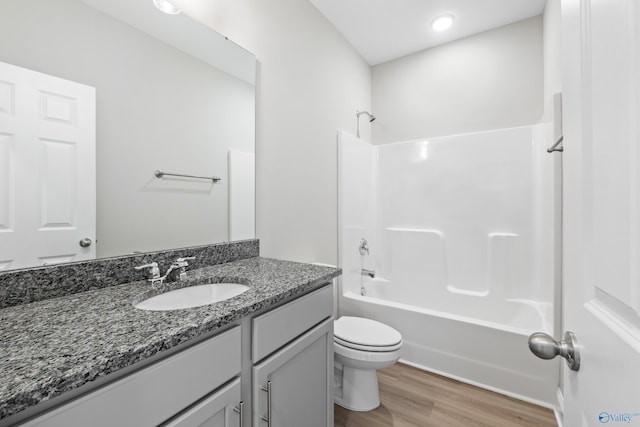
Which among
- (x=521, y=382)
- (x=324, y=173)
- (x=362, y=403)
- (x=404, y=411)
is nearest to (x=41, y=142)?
(x=324, y=173)

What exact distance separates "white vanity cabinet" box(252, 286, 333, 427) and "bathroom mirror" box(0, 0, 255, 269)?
64 cm

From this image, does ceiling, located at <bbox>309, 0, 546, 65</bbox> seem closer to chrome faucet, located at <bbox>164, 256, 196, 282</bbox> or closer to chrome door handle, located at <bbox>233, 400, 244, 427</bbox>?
chrome faucet, located at <bbox>164, 256, 196, 282</bbox>

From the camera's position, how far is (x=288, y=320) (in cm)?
104

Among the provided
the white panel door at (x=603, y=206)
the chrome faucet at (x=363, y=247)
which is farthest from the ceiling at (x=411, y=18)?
the white panel door at (x=603, y=206)

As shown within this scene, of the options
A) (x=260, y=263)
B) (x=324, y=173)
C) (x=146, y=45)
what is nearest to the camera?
(x=146, y=45)

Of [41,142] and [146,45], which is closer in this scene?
[41,142]

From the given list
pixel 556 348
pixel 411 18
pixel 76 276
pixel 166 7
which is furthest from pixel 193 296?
pixel 411 18

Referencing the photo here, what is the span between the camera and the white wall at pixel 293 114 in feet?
5.49

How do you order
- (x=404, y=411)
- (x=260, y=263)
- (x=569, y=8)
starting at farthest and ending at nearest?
(x=404, y=411) < (x=260, y=263) < (x=569, y=8)

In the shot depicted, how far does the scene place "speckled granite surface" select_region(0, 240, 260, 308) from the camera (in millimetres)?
860

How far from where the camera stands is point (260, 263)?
1.47m

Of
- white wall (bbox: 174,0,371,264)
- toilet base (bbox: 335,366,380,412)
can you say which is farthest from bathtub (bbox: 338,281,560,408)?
white wall (bbox: 174,0,371,264)

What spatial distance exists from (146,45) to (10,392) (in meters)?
1.28

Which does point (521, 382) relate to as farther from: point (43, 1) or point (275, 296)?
point (43, 1)
